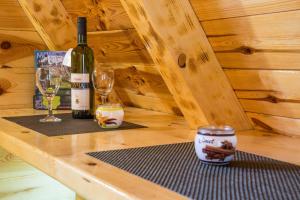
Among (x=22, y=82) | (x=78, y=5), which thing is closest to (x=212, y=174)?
(x=78, y=5)

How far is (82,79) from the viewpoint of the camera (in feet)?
5.87

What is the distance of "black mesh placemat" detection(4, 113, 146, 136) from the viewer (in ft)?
5.13

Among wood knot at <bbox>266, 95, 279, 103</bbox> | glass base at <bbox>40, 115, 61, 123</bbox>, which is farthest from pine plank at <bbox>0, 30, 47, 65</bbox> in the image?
wood knot at <bbox>266, 95, 279, 103</bbox>

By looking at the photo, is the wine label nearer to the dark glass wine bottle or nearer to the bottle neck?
the dark glass wine bottle

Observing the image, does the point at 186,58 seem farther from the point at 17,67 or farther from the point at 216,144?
the point at 17,67

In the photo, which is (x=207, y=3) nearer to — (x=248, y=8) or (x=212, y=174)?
(x=248, y=8)

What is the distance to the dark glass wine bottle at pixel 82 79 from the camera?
178 cm

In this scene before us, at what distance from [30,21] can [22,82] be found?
32 centimetres

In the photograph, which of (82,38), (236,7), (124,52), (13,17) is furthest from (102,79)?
(13,17)

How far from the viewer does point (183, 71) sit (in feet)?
4.91

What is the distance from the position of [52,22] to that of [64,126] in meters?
0.75

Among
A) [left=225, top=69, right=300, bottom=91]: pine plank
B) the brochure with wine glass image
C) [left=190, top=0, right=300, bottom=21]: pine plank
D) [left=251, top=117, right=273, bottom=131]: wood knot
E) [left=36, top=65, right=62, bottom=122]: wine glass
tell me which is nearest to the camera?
[left=190, top=0, right=300, bottom=21]: pine plank

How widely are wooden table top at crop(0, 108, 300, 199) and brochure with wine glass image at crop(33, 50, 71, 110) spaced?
346 millimetres

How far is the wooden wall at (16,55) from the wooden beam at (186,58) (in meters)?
0.98
